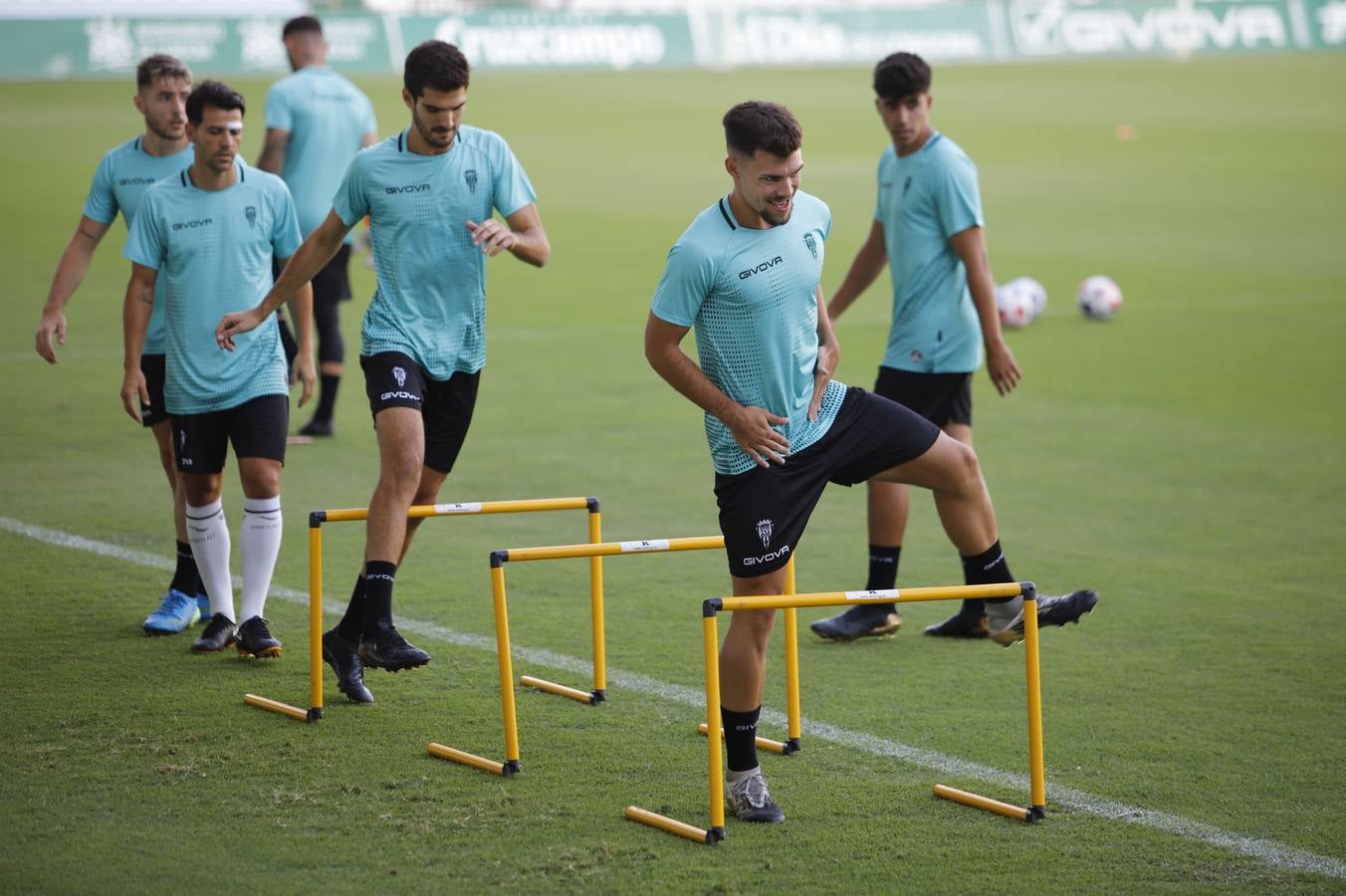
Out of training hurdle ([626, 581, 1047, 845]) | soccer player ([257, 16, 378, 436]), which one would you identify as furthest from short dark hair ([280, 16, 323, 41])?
training hurdle ([626, 581, 1047, 845])

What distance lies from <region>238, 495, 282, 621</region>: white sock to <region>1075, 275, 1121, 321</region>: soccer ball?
1108 cm

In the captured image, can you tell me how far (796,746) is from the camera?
6242 mm

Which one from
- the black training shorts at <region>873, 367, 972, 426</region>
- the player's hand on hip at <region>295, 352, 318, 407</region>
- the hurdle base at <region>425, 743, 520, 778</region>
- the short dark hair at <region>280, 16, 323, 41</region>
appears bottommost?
the hurdle base at <region>425, 743, 520, 778</region>

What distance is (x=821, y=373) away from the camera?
19.0ft

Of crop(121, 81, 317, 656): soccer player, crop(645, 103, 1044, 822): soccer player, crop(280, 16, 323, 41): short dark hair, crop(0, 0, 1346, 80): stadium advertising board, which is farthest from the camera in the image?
crop(0, 0, 1346, 80): stadium advertising board

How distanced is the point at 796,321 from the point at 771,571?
2.70 ft

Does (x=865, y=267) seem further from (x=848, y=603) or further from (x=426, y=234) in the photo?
(x=848, y=603)

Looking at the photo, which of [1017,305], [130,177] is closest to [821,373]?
[130,177]

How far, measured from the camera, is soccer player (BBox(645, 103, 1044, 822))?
17.8 feet

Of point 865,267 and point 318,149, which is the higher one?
point 318,149

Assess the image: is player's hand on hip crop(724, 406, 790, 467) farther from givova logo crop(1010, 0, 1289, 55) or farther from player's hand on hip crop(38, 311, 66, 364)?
givova logo crop(1010, 0, 1289, 55)

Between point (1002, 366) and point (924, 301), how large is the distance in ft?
1.65

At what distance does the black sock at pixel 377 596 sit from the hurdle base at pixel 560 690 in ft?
2.56

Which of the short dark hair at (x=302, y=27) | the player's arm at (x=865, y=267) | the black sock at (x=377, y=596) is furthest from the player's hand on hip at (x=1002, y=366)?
the short dark hair at (x=302, y=27)
